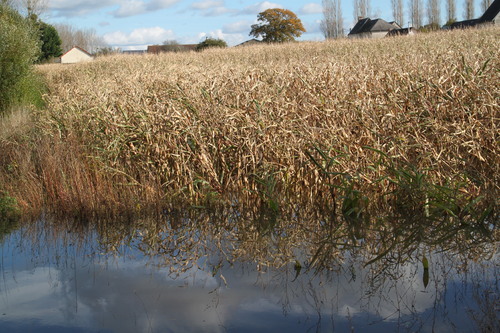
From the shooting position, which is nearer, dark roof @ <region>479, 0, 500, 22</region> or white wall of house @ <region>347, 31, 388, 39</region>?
white wall of house @ <region>347, 31, 388, 39</region>

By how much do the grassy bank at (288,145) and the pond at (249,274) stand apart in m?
0.39

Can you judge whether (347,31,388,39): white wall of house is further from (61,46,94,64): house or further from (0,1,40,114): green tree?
(61,46,94,64): house

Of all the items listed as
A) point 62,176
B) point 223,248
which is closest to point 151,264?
point 223,248

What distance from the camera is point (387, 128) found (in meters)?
6.63

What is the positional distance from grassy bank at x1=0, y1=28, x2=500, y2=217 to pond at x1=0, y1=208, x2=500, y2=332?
39 cm

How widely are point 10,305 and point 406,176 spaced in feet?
13.2

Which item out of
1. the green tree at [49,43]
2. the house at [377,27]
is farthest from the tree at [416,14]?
the green tree at [49,43]

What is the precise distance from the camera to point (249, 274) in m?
5.16

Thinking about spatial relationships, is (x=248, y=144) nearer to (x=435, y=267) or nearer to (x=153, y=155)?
(x=153, y=155)

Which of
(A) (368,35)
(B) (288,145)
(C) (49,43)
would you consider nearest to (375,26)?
(A) (368,35)

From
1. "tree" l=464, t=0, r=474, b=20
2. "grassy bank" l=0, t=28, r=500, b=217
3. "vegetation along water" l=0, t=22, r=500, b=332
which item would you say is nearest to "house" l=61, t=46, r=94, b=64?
"tree" l=464, t=0, r=474, b=20

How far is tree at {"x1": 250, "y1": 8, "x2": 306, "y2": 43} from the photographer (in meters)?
58.5

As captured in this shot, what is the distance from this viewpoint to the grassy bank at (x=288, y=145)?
6.30m

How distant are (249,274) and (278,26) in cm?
5588
